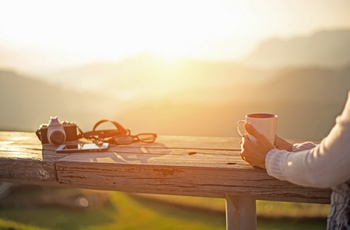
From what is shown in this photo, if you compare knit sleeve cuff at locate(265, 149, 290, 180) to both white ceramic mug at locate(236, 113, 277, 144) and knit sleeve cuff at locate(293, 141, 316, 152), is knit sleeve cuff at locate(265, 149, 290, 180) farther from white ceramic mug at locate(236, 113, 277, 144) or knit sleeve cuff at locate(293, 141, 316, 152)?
knit sleeve cuff at locate(293, 141, 316, 152)

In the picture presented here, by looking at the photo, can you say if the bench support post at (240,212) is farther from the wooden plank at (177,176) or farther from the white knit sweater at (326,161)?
the white knit sweater at (326,161)

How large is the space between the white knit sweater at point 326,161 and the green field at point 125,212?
16.2 feet

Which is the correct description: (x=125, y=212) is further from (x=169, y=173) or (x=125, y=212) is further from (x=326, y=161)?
(x=326, y=161)

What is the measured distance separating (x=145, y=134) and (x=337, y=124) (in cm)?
139

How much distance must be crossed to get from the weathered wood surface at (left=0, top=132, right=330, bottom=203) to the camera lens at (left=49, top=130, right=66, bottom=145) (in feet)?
0.14

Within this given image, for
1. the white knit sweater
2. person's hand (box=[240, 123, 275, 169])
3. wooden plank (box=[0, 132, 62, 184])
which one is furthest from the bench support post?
wooden plank (box=[0, 132, 62, 184])

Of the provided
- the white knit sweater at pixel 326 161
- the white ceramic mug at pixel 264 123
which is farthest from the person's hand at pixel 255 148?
the white knit sweater at pixel 326 161

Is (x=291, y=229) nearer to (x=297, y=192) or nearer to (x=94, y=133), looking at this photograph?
(x=94, y=133)

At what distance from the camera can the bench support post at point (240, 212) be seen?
2141 millimetres

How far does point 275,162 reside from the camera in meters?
1.83

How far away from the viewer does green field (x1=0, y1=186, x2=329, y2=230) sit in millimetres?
6738

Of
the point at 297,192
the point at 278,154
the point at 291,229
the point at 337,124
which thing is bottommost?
the point at 291,229

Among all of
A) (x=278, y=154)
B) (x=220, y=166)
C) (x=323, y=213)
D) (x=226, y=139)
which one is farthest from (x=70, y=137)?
(x=323, y=213)

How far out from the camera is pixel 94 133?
2846mm
